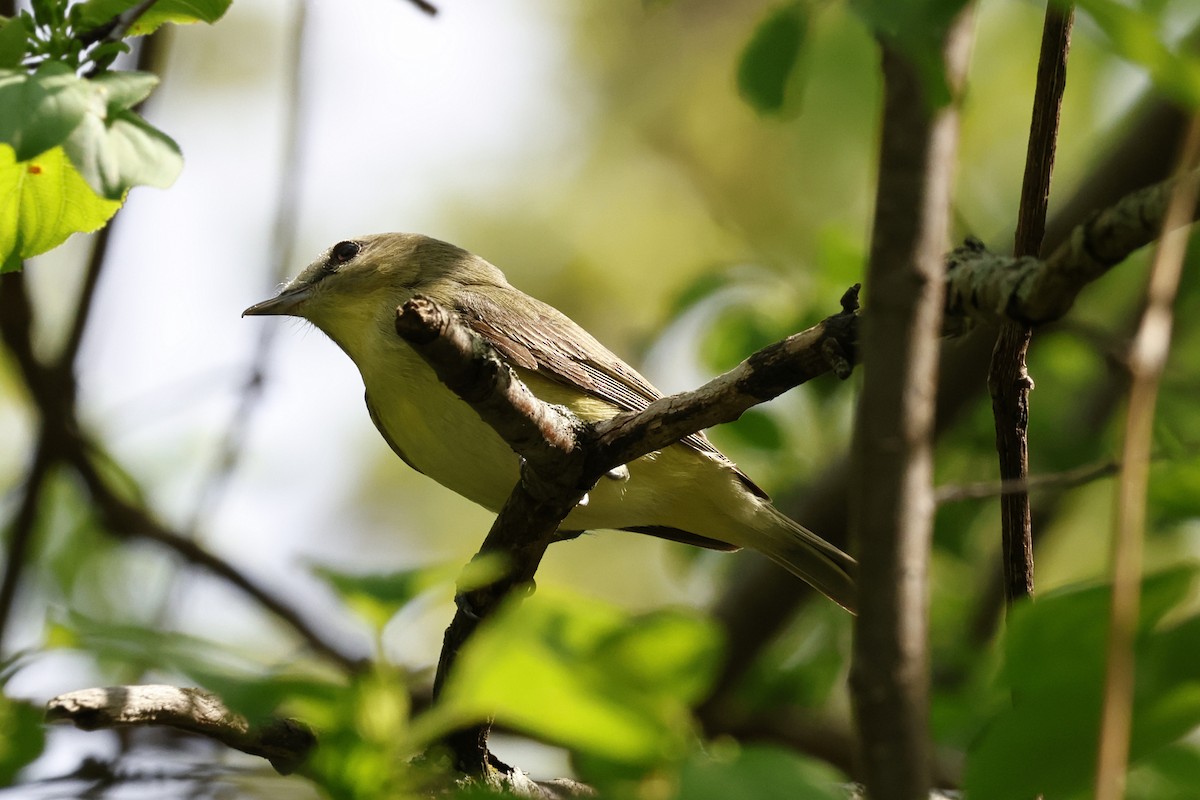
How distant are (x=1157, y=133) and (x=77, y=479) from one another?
5480 mm

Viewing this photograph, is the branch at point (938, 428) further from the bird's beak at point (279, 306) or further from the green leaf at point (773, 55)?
the green leaf at point (773, 55)

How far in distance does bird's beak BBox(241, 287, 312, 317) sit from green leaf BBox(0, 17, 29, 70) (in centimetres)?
288

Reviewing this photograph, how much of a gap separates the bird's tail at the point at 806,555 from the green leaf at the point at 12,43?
3.43m

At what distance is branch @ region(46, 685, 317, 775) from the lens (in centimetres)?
259

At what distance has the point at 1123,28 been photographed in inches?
61.0

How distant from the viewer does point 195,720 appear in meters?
2.83

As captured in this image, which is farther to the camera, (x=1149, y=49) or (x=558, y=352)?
(x=558, y=352)

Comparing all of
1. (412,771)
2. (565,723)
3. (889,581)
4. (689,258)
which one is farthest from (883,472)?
(689,258)

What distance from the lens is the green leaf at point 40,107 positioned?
2.08 m

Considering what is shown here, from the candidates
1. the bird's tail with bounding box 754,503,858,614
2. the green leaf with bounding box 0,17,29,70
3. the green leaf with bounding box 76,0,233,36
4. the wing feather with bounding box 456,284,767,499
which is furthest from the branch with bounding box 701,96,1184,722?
the green leaf with bounding box 0,17,29,70

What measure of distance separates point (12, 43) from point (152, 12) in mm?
392

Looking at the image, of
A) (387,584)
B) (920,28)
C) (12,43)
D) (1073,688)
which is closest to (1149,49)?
(920,28)

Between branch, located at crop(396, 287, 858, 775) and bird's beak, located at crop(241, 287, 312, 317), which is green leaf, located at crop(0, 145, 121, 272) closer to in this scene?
branch, located at crop(396, 287, 858, 775)

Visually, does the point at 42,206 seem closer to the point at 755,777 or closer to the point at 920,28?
the point at 920,28
